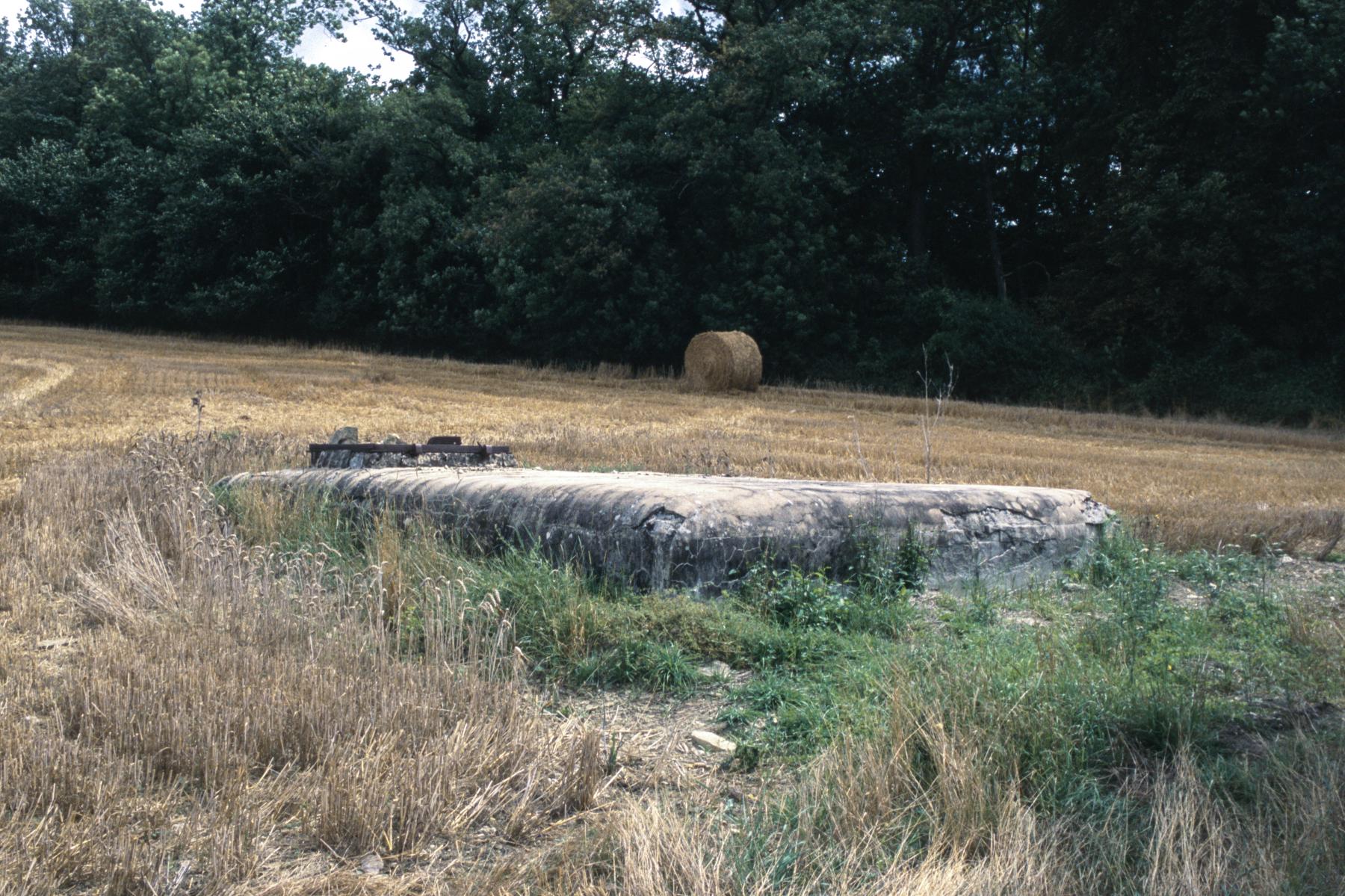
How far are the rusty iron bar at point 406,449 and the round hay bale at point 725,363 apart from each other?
→ 13407 mm

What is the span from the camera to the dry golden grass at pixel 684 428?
10766mm

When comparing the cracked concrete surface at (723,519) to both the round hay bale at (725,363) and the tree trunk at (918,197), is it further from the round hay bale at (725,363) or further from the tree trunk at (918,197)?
the tree trunk at (918,197)

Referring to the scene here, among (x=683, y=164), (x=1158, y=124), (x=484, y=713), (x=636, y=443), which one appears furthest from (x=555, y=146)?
(x=484, y=713)

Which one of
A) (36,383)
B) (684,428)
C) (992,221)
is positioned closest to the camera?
(684,428)

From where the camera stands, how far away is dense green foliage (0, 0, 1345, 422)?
23094 mm

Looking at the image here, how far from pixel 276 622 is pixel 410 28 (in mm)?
33930

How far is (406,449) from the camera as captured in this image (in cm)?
847

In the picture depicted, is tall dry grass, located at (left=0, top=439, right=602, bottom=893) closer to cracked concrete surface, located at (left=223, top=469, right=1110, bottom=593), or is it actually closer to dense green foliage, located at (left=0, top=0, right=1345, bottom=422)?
cracked concrete surface, located at (left=223, top=469, right=1110, bottom=593)

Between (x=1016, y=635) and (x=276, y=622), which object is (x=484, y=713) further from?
(x=1016, y=635)

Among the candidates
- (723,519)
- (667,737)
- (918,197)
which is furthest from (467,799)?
(918,197)

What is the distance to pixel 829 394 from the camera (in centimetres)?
2289

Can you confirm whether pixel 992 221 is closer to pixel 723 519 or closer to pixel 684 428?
pixel 684 428

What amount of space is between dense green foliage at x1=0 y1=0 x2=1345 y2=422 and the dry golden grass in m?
3.97

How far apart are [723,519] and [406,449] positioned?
11.7 ft
